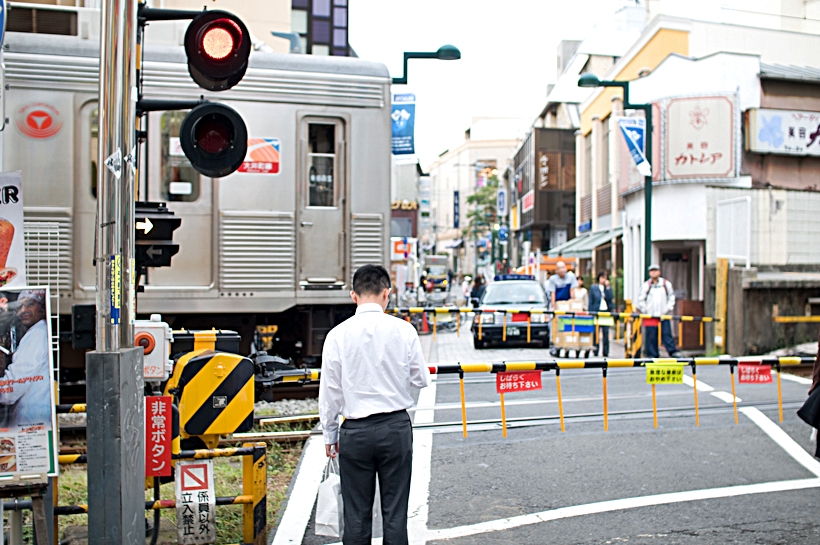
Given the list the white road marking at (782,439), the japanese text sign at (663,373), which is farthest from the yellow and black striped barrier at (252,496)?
the white road marking at (782,439)

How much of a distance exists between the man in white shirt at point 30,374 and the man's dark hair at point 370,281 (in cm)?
161

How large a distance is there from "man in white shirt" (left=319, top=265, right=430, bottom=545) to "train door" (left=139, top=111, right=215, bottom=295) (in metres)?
6.09

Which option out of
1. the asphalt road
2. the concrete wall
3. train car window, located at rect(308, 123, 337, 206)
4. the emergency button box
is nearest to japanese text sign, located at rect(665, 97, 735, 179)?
the concrete wall

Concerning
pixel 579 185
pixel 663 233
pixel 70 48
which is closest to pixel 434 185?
pixel 579 185

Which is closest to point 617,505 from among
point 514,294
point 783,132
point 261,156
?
point 261,156

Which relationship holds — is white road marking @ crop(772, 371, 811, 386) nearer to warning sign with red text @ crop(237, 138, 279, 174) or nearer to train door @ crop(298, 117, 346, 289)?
train door @ crop(298, 117, 346, 289)

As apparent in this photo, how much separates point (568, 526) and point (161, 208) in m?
3.53

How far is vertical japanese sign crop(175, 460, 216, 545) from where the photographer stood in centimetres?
504

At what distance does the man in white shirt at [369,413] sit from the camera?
A: 4.36m

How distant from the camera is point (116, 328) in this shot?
434 centimetres

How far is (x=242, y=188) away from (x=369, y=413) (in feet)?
21.3

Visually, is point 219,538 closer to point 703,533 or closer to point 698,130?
point 703,533

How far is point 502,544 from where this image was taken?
17.9 ft

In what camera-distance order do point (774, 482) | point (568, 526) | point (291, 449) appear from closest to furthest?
point (568, 526)
point (774, 482)
point (291, 449)
